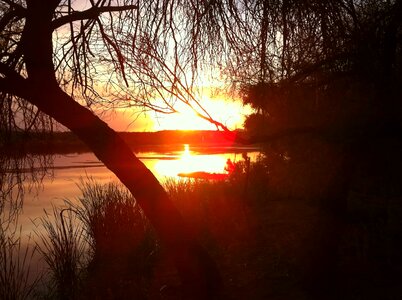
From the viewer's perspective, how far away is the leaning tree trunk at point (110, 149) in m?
3.39

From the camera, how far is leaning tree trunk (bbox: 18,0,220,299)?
339 centimetres

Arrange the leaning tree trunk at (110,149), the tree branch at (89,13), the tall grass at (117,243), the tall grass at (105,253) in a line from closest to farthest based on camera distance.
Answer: the leaning tree trunk at (110,149)
the tree branch at (89,13)
the tall grass at (105,253)
the tall grass at (117,243)

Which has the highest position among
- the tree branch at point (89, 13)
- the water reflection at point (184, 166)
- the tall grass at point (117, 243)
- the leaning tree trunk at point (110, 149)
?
the tree branch at point (89, 13)

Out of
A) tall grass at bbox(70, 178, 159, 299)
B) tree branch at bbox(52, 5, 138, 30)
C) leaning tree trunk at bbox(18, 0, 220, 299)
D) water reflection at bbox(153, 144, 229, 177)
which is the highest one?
tree branch at bbox(52, 5, 138, 30)

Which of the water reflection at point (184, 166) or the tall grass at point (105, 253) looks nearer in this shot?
the tall grass at point (105, 253)

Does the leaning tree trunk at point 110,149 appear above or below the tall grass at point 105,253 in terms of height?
→ above

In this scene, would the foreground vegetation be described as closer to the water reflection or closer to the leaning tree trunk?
the leaning tree trunk

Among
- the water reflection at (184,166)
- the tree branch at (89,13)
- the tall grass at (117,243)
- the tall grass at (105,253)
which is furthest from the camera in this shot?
the water reflection at (184,166)

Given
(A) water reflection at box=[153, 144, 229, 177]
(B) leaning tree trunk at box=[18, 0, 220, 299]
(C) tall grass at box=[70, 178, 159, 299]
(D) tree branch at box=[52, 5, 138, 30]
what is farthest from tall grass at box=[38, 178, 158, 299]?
(A) water reflection at box=[153, 144, 229, 177]

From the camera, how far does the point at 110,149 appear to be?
3486 mm

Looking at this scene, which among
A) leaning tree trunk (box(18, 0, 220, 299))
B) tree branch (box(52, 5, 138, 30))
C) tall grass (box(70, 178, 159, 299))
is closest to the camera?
leaning tree trunk (box(18, 0, 220, 299))

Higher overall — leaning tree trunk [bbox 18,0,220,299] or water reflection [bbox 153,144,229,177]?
leaning tree trunk [bbox 18,0,220,299]

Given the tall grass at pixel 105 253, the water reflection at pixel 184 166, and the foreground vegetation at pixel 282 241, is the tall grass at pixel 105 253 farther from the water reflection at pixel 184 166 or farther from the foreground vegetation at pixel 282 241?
the water reflection at pixel 184 166

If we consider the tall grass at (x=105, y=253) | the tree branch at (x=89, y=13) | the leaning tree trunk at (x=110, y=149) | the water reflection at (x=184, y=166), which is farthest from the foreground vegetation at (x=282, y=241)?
the water reflection at (x=184, y=166)
